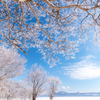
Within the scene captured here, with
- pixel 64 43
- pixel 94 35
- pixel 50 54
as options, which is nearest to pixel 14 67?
pixel 50 54

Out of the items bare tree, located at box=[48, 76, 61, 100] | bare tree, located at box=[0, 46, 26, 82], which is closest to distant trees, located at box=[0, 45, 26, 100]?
bare tree, located at box=[0, 46, 26, 82]

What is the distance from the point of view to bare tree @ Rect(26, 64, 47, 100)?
1287cm

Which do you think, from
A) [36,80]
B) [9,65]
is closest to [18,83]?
[36,80]

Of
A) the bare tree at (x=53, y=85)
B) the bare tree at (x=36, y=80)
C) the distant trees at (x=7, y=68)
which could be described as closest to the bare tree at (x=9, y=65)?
the distant trees at (x=7, y=68)

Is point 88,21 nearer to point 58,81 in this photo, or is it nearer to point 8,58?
point 8,58

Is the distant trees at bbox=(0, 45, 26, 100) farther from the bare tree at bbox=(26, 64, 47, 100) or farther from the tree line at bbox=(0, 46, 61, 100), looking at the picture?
the bare tree at bbox=(26, 64, 47, 100)

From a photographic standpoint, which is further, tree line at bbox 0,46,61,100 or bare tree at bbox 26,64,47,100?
bare tree at bbox 26,64,47,100

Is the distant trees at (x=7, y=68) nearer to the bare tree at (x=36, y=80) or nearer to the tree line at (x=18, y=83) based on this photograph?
the tree line at (x=18, y=83)

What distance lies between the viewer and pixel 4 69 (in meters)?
8.38

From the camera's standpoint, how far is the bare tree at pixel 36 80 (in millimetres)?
12867

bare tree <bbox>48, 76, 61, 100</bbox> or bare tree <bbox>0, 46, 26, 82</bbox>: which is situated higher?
bare tree <bbox>0, 46, 26, 82</bbox>

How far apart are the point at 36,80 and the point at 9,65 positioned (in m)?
6.22

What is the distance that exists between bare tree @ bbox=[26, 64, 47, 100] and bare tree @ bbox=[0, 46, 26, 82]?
454cm

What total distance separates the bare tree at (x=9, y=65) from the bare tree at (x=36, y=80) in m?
4.54
